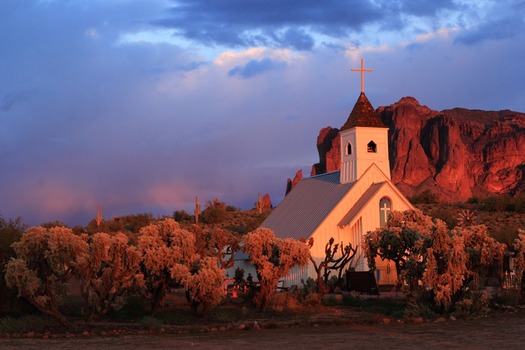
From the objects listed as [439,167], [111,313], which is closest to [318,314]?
[111,313]

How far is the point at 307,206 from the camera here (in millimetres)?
43531

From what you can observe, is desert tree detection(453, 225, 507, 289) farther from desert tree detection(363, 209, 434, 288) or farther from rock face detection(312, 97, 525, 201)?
rock face detection(312, 97, 525, 201)

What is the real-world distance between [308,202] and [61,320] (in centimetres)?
2207

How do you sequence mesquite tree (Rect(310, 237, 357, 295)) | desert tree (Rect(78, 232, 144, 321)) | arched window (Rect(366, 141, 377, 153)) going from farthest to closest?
arched window (Rect(366, 141, 377, 153)), mesquite tree (Rect(310, 237, 357, 295)), desert tree (Rect(78, 232, 144, 321))

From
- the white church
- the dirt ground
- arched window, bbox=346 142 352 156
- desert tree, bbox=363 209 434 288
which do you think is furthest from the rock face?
the dirt ground

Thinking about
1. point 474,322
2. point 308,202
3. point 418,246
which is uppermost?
point 308,202

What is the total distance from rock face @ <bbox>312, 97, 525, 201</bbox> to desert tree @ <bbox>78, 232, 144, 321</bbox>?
75.6 metres

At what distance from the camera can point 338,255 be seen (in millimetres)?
40031

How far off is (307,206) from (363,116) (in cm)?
557

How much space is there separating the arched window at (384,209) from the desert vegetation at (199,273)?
9.09 metres

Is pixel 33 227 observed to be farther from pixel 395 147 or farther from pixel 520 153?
pixel 520 153

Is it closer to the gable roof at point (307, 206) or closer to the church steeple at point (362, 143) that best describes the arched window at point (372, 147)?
the church steeple at point (362, 143)

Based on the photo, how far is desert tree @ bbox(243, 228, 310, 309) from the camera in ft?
92.7

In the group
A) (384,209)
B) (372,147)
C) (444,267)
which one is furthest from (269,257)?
(372,147)
